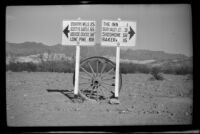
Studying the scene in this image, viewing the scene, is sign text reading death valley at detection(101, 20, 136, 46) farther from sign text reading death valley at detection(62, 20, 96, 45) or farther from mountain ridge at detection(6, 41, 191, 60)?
mountain ridge at detection(6, 41, 191, 60)

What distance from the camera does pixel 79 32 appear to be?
489 cm

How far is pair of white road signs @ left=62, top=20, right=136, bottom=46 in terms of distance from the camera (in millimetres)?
4852

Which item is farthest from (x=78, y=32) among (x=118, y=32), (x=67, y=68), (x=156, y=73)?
(x=156, y=73)

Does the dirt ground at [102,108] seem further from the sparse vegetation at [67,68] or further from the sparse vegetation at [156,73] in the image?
the sparse vegetation at [156,73]

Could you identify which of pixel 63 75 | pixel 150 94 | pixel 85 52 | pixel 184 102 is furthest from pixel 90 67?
pixel 184 102

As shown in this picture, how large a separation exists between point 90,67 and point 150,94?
1561 mm

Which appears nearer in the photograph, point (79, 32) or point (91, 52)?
point (79, 32)

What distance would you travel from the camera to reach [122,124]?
4539mm

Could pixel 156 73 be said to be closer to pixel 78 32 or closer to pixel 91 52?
pixel 91 52

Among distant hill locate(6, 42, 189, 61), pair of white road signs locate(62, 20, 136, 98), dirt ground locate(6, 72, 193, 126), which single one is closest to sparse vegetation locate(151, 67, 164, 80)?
dirt ground locate(6, 72, 193, 126)

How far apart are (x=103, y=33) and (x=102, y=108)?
4.88ft

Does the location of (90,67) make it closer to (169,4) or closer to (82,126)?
(82,126)

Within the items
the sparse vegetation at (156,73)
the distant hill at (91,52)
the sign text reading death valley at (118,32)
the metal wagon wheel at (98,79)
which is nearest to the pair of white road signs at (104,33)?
the sign text reading death valley at (118,32)

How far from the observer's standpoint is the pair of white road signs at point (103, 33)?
15.9 ft
